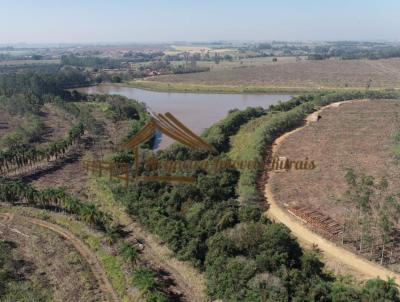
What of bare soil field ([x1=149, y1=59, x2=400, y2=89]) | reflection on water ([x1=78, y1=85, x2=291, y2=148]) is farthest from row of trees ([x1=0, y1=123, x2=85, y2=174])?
bare soil field ([x1=149, y1=59, x2=400, y2=89])

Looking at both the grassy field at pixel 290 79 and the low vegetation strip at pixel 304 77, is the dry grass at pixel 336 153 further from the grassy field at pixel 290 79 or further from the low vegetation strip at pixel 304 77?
the low vegetation strip at pixel 304 77

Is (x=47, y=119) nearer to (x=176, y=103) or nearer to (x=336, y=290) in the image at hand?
(x=176, y=103)

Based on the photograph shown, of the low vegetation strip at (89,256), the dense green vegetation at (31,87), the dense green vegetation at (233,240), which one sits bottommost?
the low vegetation strip at (89,256)

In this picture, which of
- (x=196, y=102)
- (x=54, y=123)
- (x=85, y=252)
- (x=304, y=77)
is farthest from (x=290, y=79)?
(x=85, y=252)

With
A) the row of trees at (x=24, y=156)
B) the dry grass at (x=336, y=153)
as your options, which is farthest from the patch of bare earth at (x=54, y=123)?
the dry grass at (x=336, y=153)

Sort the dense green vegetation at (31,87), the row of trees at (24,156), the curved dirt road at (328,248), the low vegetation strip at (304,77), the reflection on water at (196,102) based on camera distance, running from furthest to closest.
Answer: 1. the low vegetation strip at (304,77)
2. the dense green vegetation at (31,87)
3. the reflection on water at (196,102)
4. the row of trees at (24,156)
5. the curved dirt road at (328,248)
